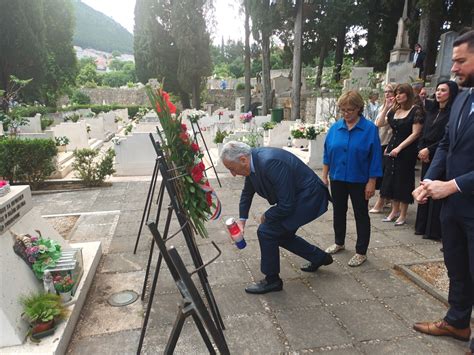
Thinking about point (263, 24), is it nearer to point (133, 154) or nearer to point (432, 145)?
point (133, 154)

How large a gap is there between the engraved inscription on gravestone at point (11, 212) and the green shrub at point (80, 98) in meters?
42.9

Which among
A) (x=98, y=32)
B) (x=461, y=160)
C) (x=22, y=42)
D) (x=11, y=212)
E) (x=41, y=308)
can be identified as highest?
(x=98, y=32)

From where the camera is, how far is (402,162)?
178 inches

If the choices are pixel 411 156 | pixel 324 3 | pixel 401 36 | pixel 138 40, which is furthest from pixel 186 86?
pixel 411 156

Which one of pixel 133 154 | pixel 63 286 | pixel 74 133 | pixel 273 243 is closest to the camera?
pixel 63 286

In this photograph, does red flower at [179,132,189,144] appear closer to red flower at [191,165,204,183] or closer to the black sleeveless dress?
red flower at [191,165,204,183]

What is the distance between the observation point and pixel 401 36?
1385 cm

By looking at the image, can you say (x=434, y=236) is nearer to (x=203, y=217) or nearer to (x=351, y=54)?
(x=203, y=217)

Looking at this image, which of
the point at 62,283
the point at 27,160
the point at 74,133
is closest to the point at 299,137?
the point at 27,160

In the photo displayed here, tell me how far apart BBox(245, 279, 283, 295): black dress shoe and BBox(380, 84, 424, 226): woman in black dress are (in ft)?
7.97

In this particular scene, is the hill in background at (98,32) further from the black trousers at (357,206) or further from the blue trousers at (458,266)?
the blue trousers at (458,266)

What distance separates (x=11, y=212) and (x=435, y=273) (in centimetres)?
387

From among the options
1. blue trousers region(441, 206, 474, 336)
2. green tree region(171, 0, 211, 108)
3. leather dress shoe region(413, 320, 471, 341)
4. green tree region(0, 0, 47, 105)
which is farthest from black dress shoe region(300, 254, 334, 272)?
green tree region(171, 0, 211, 108)

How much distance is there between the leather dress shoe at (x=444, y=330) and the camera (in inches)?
93.9
